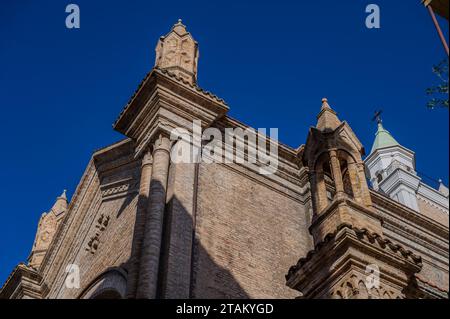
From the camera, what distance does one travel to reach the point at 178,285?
1053cm

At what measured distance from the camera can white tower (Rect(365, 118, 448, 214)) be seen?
41.6 metres

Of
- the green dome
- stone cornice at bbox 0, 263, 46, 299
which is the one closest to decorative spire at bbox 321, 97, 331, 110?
stone cornice at bbox 0, 263, 46, 299

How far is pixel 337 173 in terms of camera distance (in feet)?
36.1

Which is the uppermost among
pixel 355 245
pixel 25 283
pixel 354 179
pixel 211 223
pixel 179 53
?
pixel 179 53

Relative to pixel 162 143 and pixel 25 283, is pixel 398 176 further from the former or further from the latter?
pixel 162 143

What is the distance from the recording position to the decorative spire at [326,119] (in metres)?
12.0

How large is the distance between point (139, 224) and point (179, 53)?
5.30 metres

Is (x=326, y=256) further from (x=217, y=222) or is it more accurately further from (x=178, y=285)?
(x=217, y=222)

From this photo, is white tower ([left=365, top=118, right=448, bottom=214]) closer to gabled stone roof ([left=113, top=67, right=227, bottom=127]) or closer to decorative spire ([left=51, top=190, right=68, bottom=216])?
decorative spire ([left=51, top=190, right=68, bottom=216])

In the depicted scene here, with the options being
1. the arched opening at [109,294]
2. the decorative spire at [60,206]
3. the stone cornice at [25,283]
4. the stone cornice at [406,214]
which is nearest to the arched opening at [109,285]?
the arched opening at [109,294]

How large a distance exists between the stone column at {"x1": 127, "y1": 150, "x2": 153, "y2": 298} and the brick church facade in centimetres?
3

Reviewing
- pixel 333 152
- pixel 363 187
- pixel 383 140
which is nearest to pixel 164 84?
pixel 333 152
